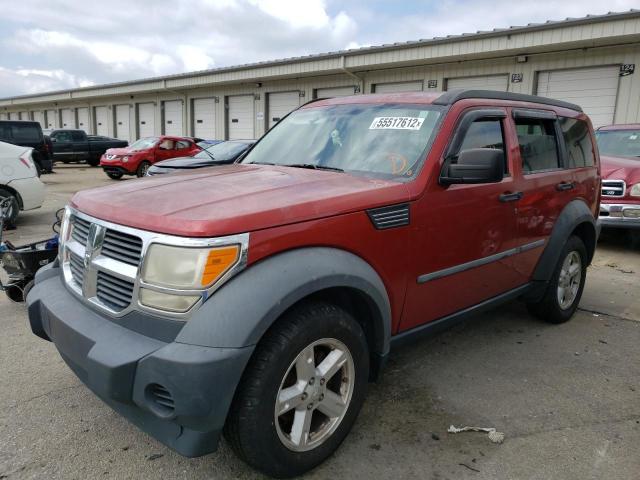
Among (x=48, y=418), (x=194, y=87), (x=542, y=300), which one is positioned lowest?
(x=48, y=418)

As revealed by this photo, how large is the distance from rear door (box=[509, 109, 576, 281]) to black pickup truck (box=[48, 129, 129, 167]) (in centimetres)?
2357

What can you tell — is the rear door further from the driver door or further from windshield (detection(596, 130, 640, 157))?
windshield (detection(596, 130, 640, 157))

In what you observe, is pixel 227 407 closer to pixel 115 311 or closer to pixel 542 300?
pixel 115 311

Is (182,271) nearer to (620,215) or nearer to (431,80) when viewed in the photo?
(620,215)

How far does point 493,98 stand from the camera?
11.5ft

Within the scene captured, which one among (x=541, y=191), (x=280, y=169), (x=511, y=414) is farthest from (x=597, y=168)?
(x=280, y=169)

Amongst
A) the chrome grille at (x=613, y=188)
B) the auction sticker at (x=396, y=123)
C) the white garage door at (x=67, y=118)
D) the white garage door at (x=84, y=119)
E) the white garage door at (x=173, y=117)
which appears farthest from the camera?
the white garage door at (x=67, y=118)

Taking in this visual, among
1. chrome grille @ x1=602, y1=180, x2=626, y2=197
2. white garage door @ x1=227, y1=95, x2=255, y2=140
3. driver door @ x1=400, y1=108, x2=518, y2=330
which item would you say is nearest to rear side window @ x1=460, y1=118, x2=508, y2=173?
driver door @ x1=400, y1=108, x2=518, y2=330

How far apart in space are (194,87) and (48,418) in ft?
81.9

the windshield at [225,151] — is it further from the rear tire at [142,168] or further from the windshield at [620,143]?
the windshield at [620,143]

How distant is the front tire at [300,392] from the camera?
2094mm

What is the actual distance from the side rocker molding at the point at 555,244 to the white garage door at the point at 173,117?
25927mm

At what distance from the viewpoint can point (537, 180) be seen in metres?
3.73

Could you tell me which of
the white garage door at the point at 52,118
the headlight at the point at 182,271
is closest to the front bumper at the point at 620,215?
the headlight at the point at 182,271
